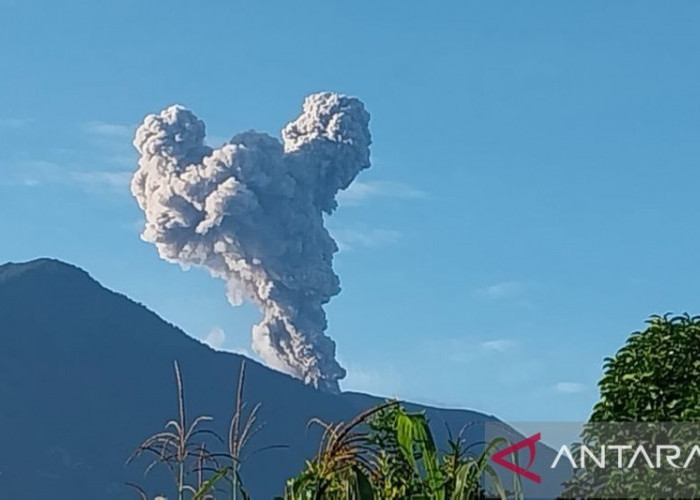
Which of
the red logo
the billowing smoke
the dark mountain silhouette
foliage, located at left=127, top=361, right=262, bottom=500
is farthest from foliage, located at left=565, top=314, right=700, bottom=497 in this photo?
the dark mountain silhouette

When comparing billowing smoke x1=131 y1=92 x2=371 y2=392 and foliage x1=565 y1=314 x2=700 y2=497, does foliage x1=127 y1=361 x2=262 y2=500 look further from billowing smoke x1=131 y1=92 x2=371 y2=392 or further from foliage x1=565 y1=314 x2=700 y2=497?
billowing smoke x1=131 y1=92 x2=371 y2=392

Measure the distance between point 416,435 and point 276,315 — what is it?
14422 centimetres

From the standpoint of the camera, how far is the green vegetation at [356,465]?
11.9 ft

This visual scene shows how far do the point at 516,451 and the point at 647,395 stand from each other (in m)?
1.04

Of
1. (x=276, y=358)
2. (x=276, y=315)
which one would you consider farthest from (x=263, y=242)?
(x=276, y=358)

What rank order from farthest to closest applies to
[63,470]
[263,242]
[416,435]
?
1. [63,470]
2. [263,242]
3. [416,435]

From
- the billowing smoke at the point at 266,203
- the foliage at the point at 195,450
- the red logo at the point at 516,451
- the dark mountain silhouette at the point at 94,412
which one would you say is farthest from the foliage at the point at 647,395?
the dark mountain silhouette at the point at 94,412

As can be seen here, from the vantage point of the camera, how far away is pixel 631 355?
15.0 feet

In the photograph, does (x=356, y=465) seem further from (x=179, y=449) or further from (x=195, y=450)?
(x=195, y=450)

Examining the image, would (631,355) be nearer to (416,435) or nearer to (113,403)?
(416,435)

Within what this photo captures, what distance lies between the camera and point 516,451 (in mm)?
3549

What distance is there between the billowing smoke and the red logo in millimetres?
126523

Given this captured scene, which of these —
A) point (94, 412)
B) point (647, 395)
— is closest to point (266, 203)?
point (94, 412)

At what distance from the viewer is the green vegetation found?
3627 millimetres
